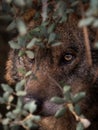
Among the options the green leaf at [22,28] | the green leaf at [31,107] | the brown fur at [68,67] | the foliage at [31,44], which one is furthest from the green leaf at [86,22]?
the brown fur at [68,67]

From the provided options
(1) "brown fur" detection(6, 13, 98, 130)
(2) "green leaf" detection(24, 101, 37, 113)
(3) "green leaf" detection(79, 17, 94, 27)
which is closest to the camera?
(3) "green leaf" detection(79, 17, 94, 27)

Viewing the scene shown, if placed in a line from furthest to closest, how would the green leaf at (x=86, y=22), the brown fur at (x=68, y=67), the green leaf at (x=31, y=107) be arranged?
1. the brown fur at (x=68, y=67)
2. the green leaf at (x=31, y=107)
3. the green leaf at (x=86, y=22)

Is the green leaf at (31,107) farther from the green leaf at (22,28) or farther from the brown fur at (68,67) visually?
the brown fur at (68,67)

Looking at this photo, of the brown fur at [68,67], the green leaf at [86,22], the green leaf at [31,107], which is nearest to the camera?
the green leaf at [86,22]

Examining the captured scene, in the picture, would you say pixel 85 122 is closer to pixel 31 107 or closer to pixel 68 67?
pixel 31 107

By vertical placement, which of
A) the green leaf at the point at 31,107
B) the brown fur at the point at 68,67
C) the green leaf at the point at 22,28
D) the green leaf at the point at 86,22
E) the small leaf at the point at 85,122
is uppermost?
the green leaf at the point at 86,22

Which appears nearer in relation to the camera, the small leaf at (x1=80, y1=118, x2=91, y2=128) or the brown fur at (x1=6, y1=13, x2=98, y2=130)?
the small leaf at (x1=80, y1=118, x2=91, y2=128)

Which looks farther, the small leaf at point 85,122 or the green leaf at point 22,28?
the small leaf at point 85,122

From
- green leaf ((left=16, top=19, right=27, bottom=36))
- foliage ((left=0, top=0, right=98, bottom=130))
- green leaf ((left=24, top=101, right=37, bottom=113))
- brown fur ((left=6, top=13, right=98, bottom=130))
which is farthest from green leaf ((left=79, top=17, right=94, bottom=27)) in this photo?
brown fur ((left=6, top=13, right=98, bottom=130))

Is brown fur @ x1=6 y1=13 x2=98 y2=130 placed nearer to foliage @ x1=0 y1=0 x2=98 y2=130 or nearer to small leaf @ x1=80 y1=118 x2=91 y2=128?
foliage @ x1=0 y1=0 x2=98 y2=130

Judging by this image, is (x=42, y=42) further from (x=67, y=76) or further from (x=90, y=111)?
(x=90, y=111)

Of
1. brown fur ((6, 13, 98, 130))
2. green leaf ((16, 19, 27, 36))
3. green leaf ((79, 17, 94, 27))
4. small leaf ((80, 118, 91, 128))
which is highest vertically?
green leaf ((79, 17, 94, 27))

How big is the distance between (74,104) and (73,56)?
102 centimetres

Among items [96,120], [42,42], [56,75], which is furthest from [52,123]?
[42,42]
